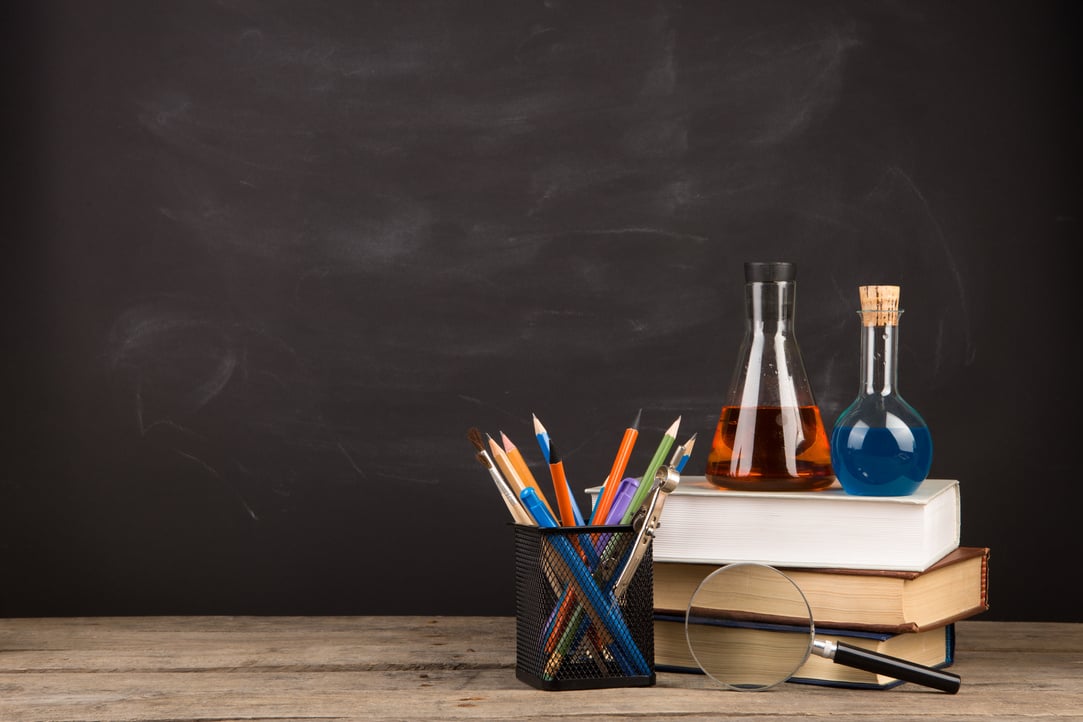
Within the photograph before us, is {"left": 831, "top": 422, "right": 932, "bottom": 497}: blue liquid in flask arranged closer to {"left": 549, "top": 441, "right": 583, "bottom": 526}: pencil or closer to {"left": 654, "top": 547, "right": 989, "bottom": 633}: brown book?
{"left": 654, "top": 547, "right": 989, "bottom": 633}: brown book

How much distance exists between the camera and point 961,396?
137 cm

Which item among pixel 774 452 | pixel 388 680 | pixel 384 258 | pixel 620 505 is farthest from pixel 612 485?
pixel 384 258

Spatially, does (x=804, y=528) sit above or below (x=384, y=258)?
below

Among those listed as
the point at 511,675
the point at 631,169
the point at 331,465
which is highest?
the point at 631,169

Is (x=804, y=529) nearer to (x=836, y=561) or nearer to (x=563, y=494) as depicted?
(x=836, y=561)

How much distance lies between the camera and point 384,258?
140cm

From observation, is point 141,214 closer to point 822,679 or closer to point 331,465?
point 331,465

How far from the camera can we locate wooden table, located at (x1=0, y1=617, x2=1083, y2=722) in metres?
0.87

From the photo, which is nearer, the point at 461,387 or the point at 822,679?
the point at 822,679

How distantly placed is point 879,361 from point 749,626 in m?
0.27

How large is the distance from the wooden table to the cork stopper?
0.32 meters

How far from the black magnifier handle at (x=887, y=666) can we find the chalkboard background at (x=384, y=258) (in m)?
0.49

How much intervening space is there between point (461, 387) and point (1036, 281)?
0.72 metres

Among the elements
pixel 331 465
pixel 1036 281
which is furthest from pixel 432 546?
pixel 1036 281
